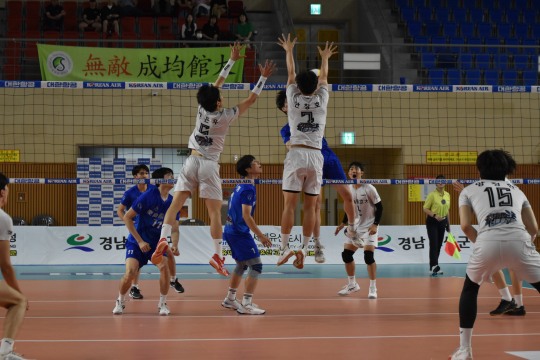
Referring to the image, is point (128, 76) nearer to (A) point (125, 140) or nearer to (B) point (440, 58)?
(A) point (125, 140)

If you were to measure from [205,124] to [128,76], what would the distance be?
1012cm

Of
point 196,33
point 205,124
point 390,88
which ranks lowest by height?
point 205,124

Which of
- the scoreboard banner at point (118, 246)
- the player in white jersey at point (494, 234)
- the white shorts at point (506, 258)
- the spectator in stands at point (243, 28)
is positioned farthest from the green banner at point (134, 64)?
the white shorts at point (506, 258)

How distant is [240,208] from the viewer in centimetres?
922

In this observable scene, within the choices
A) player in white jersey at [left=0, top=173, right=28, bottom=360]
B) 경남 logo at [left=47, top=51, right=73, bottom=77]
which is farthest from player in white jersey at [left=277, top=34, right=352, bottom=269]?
경남 logo at [left=47, top=51, right=73, bottom=77]

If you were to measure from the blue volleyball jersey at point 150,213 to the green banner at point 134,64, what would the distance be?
30.4 ft

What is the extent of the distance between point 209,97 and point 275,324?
2595 mm

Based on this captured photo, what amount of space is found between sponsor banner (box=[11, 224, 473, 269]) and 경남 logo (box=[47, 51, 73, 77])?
151 inches

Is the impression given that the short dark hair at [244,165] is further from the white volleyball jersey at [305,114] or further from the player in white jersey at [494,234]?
the player in white jersey at [494,234]

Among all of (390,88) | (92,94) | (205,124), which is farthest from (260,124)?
(205,124)

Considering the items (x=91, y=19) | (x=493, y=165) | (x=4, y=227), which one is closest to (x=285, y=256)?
(x=493, y=165)

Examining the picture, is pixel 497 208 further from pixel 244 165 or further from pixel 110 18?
pixel 110 18

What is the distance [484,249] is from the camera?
5.63 metres

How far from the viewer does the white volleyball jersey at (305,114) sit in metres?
8.41
